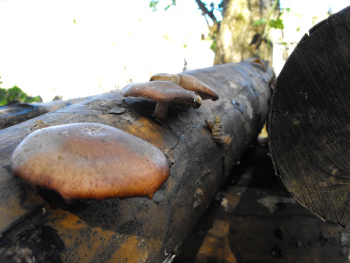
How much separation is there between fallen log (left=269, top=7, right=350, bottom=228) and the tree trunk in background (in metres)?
4.67

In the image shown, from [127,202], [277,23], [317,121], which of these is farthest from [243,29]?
[127,202]

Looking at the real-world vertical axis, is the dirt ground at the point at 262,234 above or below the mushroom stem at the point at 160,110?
below

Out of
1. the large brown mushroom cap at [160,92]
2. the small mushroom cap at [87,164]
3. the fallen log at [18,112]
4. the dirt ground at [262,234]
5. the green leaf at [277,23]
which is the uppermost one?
the green leaf at [277,23]

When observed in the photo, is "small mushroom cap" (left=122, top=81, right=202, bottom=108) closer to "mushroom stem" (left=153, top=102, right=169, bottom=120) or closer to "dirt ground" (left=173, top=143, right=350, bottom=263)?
"mushroom stem" (left=153, top=102, right=169, bottom=120)

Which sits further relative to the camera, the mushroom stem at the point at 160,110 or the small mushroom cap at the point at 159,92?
the mushroom stem at the point at 160,110

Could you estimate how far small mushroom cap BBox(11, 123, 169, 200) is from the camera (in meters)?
0.86

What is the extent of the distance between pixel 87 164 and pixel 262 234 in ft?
8.22

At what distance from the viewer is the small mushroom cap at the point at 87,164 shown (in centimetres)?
86

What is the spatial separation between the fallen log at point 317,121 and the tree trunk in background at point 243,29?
15.3 feet

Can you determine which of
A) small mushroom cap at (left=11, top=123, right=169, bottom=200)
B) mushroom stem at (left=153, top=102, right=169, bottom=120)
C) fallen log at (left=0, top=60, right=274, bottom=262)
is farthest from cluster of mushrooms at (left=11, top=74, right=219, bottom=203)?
mushroom stem at (left=153, top=102, right=169, bottom=120)

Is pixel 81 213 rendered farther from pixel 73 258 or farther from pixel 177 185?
pixel 177 185

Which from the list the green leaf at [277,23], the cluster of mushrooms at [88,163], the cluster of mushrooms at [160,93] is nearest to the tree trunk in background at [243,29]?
the green leaf at [277,23]

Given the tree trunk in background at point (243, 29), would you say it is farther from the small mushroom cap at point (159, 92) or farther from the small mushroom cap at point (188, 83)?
the small mushroom cap at point (159, 92)

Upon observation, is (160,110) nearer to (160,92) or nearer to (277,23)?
(160,92)
